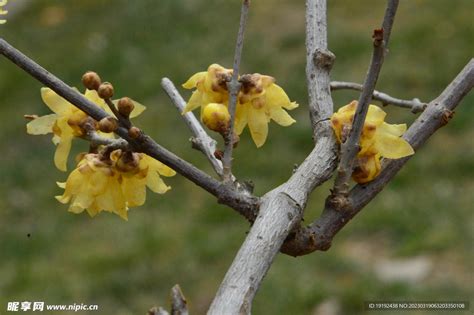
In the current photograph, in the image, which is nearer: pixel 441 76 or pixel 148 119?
pixel 441 76

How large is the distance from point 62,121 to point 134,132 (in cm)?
21

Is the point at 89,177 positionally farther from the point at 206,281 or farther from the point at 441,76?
the point at 441,76

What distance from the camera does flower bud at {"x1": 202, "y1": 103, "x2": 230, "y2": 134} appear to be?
1.18 meters

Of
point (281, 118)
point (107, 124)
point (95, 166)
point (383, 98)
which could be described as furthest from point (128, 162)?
point (383, 98)

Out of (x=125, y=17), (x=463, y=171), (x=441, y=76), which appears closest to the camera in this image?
(x=463, y=171)

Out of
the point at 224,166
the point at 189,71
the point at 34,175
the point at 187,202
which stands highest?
the point at 189,71

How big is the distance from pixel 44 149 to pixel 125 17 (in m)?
1.92

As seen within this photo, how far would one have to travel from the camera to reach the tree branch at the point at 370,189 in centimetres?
111

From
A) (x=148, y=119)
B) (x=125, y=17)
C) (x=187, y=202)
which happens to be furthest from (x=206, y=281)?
(x=125, y=17)

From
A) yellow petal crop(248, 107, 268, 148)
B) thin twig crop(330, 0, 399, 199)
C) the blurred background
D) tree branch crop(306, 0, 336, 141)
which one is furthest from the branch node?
the blurred background

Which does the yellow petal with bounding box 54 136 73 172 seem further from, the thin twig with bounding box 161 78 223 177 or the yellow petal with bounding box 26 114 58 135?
the thin twig with bounding box 161 78 223 177

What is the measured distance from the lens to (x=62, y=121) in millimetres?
1234

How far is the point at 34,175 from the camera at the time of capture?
18.9 ft

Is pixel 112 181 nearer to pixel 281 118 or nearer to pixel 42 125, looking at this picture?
pixel 42 125
